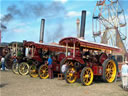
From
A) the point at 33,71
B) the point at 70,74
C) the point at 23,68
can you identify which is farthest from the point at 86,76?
the point at 23,68

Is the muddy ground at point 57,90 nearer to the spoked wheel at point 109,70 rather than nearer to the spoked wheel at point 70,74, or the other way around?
the spoked wheel at point 70,74

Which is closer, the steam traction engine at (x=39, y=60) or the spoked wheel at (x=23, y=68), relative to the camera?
the steam traction engine at (x=39, y=60)

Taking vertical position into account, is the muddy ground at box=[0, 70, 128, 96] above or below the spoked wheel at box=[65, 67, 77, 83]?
below

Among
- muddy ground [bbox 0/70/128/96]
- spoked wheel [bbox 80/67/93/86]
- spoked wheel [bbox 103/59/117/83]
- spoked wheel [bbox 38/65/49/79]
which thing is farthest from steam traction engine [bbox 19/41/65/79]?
spoked wheel [bbox 103/59/117/83]

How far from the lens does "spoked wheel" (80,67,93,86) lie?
22.8 ft

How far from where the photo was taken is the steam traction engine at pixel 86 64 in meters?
7.31

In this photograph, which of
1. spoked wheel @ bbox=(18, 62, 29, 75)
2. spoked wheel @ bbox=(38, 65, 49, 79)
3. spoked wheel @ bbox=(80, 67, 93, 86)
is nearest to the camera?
spoked wheel @ bbox=(80, 67, 93, 86)

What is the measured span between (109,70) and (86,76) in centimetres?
164

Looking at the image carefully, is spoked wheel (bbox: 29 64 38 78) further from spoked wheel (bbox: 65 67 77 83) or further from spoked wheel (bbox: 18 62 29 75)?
spoked wheel (bbox: 65 67 77 83)

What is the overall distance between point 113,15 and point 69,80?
796 inches

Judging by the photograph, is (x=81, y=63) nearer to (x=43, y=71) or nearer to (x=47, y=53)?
(x=43, y=71)

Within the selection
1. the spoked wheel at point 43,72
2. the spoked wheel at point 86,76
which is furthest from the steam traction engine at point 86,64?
the spoked wheel at point 43,72

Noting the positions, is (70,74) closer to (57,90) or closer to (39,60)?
(57,90)

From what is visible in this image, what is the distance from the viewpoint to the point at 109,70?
8.29 metres
